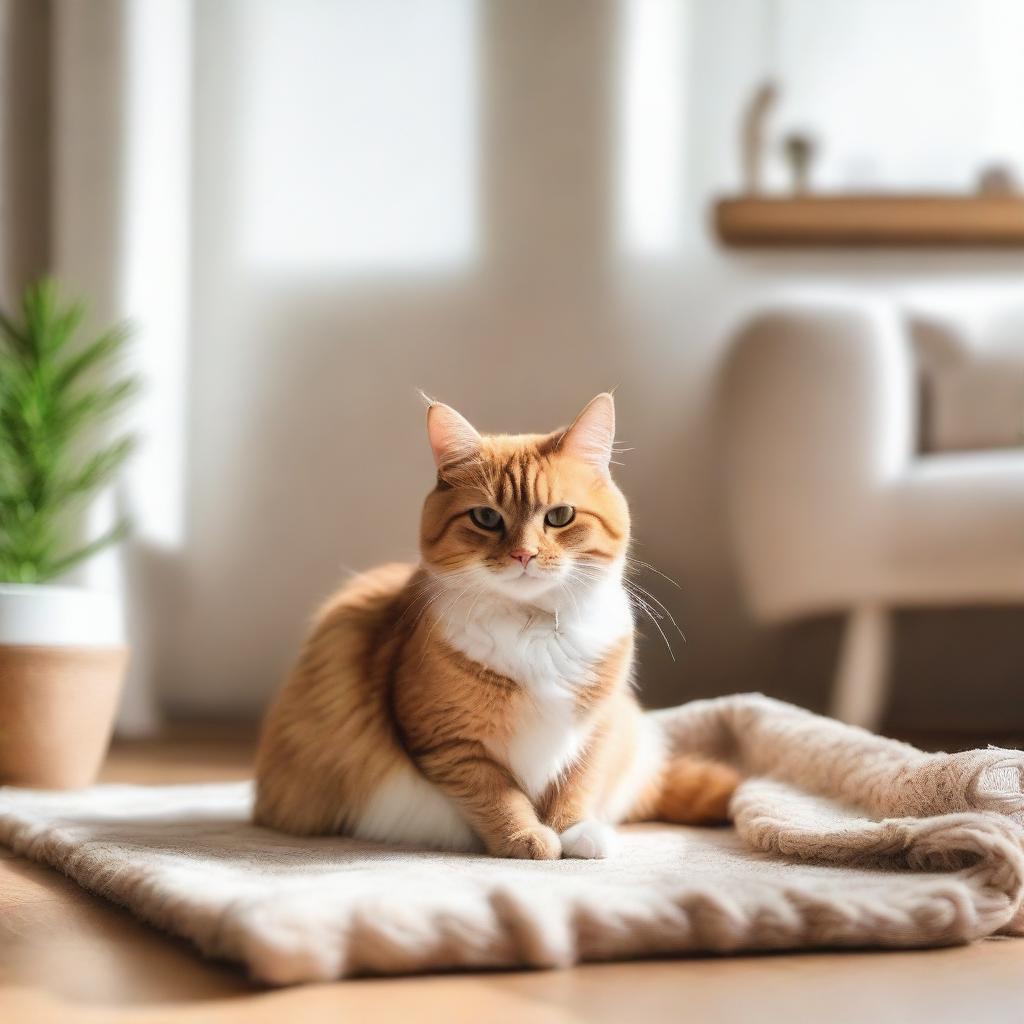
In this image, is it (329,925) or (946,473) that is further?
(946,473)

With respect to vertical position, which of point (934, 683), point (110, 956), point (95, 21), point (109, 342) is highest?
point (95, 21)

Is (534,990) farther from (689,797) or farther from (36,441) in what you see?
(36,441)

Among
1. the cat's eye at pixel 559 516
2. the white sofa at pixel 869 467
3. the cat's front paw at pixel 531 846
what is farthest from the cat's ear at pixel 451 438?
the white sofa at pixel 869 467

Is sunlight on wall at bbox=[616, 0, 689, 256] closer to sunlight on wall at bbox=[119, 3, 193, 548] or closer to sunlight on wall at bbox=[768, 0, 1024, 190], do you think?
sunlight on wall at bbox=[768, 0, 1024, 190]

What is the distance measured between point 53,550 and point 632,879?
141cm

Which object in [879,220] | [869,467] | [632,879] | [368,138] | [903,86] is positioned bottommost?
[632,879]

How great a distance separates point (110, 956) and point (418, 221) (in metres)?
2.17

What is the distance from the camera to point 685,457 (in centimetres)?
269

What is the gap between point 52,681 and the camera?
5.23 ft

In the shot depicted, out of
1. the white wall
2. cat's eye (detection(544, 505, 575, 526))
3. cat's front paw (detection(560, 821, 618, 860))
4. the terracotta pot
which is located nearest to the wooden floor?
cat's front paw (detection(560, 821, 618, 860))

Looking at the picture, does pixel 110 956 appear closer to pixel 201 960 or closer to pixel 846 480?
pixel 201 960

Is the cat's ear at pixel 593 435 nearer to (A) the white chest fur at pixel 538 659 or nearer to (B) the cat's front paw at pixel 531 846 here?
(A) the white chest fur at pixel 538 659

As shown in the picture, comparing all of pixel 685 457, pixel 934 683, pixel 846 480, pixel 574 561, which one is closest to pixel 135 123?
pixel 685 457

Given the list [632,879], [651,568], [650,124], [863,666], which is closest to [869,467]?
[863,666]
